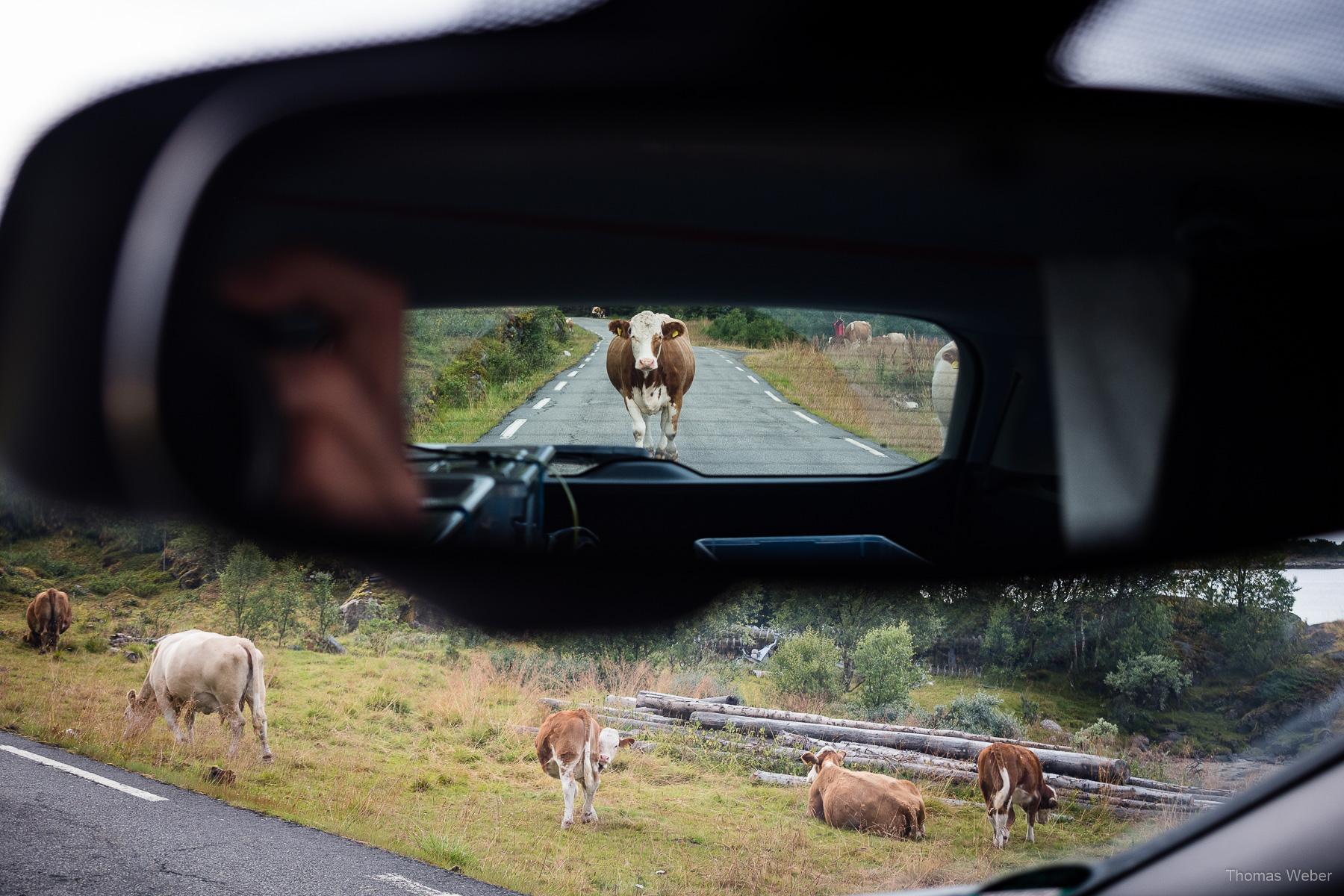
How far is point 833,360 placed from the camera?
1202 mm

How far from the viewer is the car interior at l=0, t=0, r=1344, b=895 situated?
3.31 feet

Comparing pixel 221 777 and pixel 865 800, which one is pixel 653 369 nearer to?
pixel 865 800

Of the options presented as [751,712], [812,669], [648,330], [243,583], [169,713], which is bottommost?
[169,713]

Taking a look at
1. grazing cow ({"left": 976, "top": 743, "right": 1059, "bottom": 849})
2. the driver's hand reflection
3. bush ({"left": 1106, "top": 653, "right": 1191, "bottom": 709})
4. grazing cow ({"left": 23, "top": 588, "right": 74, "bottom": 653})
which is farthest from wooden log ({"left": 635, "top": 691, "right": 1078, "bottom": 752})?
the driver's hand reflection

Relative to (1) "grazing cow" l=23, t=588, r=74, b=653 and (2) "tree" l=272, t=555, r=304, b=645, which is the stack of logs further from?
(1) "grazing cow" l=23, t=588, r=74, b=653

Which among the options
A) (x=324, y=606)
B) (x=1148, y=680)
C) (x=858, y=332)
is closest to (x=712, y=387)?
(x=858, y=332)

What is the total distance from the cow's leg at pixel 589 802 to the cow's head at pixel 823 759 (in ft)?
8.80

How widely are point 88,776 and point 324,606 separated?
4.08 m

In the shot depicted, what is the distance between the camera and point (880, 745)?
1360cm

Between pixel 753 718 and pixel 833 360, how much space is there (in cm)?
1402

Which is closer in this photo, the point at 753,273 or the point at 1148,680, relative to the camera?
the point at 753,273

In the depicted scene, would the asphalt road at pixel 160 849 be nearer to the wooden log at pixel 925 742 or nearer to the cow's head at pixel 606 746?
the cow's head at pixel 606 746

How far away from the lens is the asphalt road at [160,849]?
42.5ft

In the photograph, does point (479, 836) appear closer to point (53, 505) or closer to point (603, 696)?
point (603, 696)
